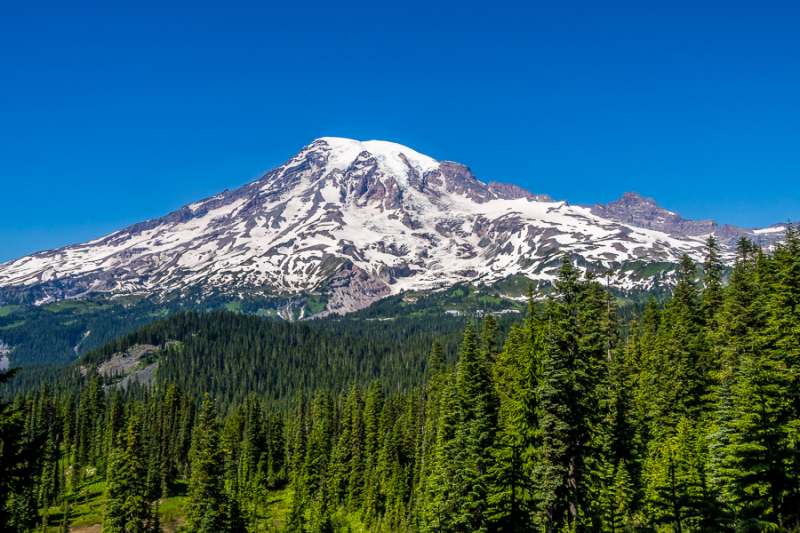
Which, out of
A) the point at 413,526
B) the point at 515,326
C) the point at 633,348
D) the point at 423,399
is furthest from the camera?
the point at 423,399

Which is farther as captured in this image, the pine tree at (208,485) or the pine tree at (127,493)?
the pine tree at (127,493)

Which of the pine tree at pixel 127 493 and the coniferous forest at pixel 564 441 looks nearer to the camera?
the coniferous forest at pixel 564 441

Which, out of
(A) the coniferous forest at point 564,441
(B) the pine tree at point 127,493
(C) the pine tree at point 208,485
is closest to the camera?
(A) the coniferous forest at point 564,441

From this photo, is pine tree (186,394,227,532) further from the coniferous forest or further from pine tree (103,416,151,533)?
pine tree (103,416,151,533)

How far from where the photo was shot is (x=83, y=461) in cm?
11481

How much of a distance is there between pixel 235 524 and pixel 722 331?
170ft

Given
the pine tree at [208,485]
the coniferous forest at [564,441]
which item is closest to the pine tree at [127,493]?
the coniferous forest at [564,441]

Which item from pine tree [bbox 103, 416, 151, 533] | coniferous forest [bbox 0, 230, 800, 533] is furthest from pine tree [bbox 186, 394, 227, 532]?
pine tree [bbox 103, 416, 151, 533]

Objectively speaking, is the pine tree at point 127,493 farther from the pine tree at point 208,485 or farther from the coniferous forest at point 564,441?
the pine tree at point 208,485

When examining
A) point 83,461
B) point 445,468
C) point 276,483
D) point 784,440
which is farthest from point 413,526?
point 83,461

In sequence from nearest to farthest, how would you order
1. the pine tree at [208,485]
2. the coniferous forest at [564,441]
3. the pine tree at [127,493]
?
the coniferous forest at [564,441] → the pine tree at [208,485] → the pine tree at [127,493]

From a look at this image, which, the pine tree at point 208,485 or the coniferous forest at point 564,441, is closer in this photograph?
the coniferous forest at point 564,441

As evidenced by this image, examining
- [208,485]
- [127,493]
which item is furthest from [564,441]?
[127,493]

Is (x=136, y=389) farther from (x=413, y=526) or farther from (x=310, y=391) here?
(x=413, y=526)
